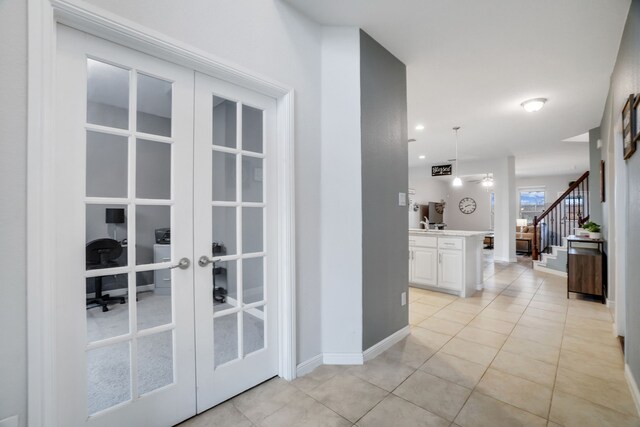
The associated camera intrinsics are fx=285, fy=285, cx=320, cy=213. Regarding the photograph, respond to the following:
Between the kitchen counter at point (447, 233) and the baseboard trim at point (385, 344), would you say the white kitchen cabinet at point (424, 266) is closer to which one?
the kitchen counter at point (447, 233)

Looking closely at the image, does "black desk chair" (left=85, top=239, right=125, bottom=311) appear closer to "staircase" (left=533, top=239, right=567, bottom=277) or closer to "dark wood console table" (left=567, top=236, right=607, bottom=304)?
"dark wood console table" (left=567, top=236, right=607, bottom=304)

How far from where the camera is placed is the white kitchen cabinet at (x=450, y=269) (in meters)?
4.16

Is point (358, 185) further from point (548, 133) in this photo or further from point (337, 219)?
point (548, 133)

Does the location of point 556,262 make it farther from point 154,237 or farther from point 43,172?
point 43,172

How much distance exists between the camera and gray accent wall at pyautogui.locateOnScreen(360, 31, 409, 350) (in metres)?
2.39

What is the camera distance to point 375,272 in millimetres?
2484

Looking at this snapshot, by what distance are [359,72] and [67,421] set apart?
276cm

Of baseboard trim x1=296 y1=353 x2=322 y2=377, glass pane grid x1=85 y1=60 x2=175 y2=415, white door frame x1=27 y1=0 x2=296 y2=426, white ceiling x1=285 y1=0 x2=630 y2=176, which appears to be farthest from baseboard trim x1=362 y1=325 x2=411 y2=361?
white ceiling x1=285 y1=0 x2=630 y2=176

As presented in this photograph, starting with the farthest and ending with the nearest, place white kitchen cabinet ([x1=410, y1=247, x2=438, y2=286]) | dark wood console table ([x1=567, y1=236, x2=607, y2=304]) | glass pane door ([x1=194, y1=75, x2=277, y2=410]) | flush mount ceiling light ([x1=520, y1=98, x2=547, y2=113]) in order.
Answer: white kitchen cabinet ([x1=410, y1=247, x2=438, y2=286]), dark wood console table ([x1=567, y1=236, x2=607, y2=304]), flush mount ceiling light ([x1=520, y1=98, x2=547, y2=113]), glass pane door ([x1=194, y1=75, x2=277, y2=410])

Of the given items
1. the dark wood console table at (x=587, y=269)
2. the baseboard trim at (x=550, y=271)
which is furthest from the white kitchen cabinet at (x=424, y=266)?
the baseboard trim at (x=550, y=271)

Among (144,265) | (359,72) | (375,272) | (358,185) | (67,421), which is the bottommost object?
(67,421)

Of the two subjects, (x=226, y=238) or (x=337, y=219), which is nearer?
(x=226, y=238)

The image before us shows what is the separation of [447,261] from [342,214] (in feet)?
8.83

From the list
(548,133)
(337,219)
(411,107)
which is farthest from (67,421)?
(548,133)
